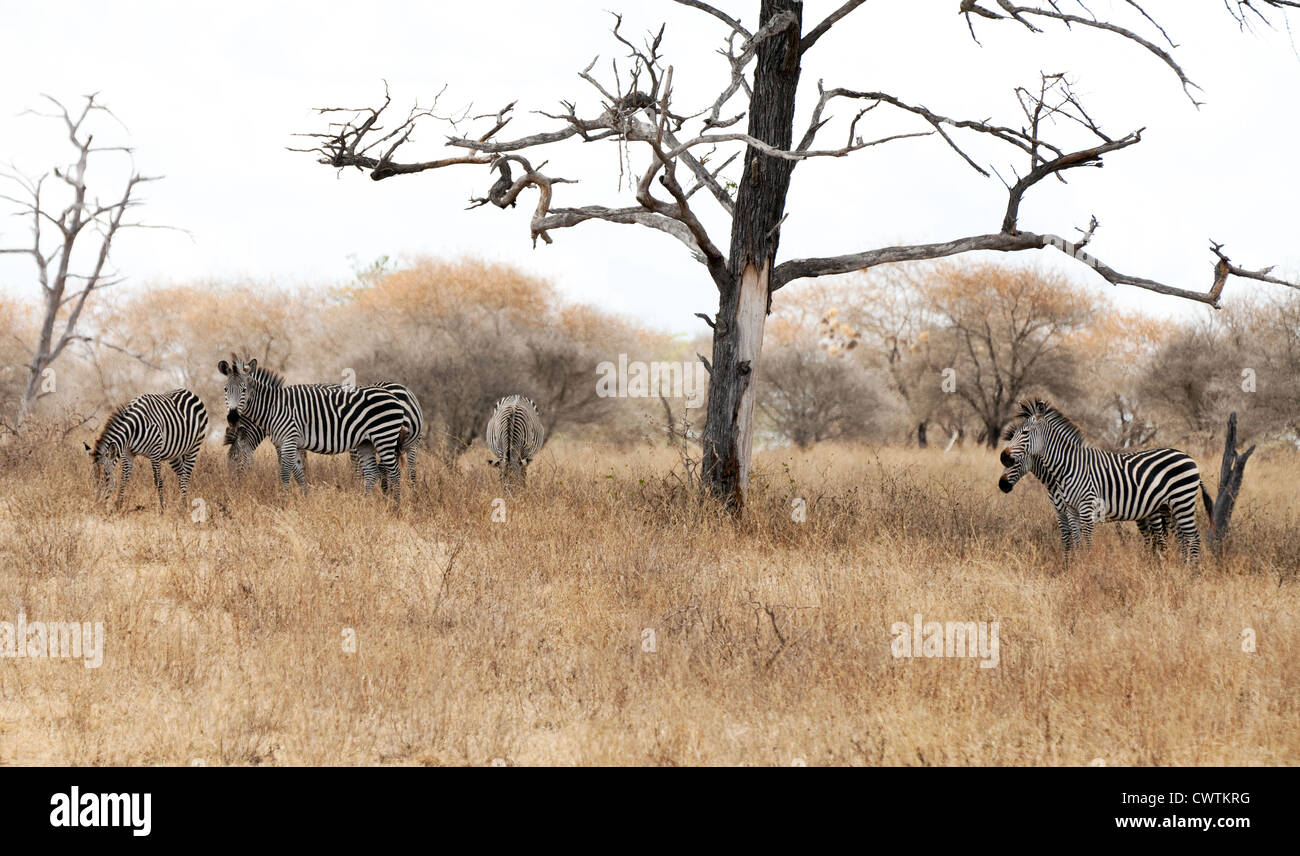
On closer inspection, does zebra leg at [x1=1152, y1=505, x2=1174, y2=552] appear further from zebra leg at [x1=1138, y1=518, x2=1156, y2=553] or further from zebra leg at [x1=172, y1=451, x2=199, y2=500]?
zebra leg at [x1=172, y1=451, x2=199, y2=500]

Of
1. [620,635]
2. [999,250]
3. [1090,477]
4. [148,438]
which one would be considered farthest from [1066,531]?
[148,438]

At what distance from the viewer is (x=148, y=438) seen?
12.2 meters

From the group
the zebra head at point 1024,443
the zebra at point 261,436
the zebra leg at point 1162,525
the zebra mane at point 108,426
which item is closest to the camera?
the zebra head at point 1024,443

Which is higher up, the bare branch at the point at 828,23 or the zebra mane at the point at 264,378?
the bare branch at the point at 828,23

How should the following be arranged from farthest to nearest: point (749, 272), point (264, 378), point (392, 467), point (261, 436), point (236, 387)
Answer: point (261, 436)
point (392, 467)
point (264, 378)
point (236, 387)
point (749, 272)

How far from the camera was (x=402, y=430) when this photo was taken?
1355cm

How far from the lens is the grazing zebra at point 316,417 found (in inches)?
491

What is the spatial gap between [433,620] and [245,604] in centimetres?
156

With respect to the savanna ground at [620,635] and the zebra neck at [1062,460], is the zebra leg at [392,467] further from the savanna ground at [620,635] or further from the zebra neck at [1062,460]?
the zebra neck at [1062,460]

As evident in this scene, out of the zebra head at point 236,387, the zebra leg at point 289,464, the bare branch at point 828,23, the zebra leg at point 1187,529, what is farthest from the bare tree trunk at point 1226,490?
the zebra head at point 236,387

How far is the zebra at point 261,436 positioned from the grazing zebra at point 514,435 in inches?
43.8

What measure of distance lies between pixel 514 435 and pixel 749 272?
14.4 ft

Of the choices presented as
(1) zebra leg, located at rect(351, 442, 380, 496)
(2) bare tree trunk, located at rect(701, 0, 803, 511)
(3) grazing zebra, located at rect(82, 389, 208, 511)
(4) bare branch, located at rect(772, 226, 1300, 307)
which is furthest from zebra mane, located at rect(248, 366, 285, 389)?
(4) bare branch, located at rect(772, 226, 1300, 307)

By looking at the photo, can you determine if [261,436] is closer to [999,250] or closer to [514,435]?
[514,435]
